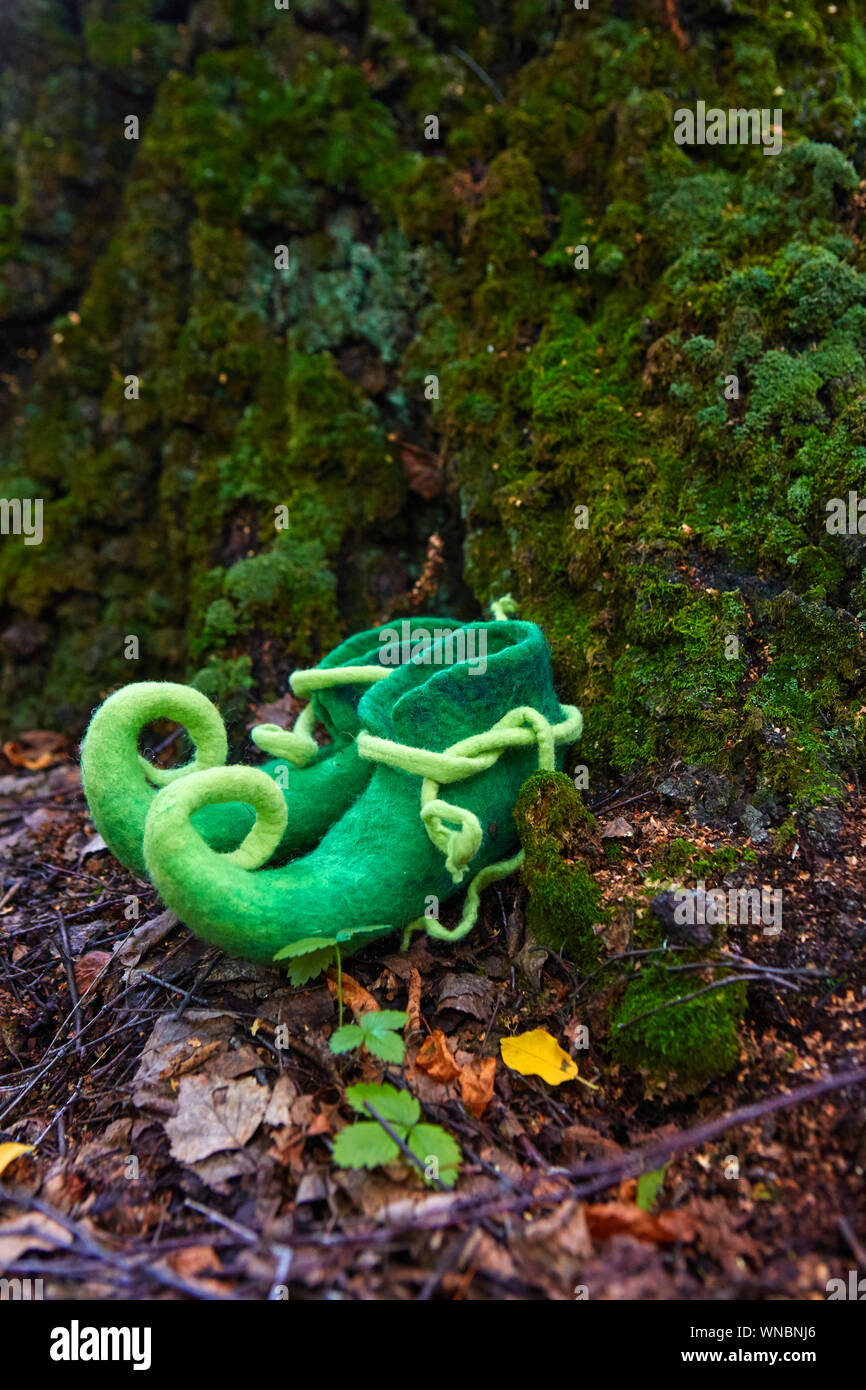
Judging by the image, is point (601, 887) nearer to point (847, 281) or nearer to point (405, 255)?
point (847, 281)

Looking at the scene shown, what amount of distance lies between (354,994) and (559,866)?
60cm

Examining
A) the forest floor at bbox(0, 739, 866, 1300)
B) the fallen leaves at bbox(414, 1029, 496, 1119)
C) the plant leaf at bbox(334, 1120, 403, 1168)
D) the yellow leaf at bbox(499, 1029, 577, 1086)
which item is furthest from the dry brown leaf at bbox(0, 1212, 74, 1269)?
the yellow leaf at bbox(499, 1029, 577, 1086)

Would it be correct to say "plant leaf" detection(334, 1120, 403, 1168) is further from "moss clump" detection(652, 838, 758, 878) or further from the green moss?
the green moss

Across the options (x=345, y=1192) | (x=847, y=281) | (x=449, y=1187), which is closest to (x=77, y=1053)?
(x=345, y=1192)

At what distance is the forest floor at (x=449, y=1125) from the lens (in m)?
1.29

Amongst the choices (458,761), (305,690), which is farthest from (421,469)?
(458,761)

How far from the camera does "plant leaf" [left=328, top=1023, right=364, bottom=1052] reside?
1589 mm

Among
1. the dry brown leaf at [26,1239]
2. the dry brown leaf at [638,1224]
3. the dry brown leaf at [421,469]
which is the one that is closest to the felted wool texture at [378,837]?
the dry brown leaf at [26,1239]

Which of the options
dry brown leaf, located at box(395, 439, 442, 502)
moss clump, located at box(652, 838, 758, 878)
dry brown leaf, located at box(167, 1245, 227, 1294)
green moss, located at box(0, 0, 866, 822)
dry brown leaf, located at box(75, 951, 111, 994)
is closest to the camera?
dry brown leaf, located at box(167, 1245, 227, 1294)

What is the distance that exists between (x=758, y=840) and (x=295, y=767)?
4.45 feet

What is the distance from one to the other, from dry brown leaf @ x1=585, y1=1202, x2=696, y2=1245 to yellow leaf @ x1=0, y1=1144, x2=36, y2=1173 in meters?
1.21

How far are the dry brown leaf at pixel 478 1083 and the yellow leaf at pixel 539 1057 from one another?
1.7 inches

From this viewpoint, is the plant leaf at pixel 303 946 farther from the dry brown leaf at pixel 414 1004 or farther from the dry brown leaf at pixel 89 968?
the dry brown leaf at pixel 89 968
